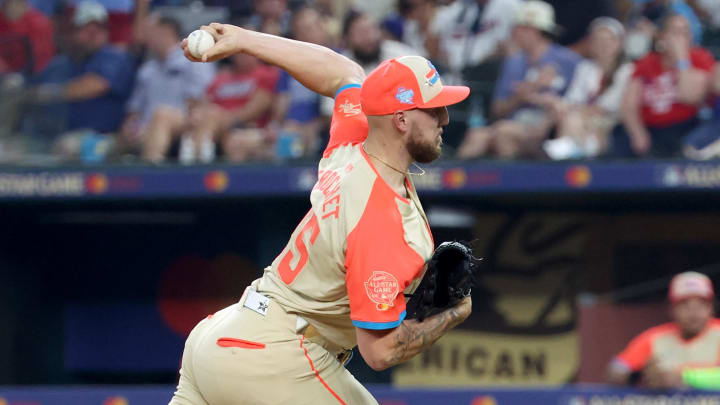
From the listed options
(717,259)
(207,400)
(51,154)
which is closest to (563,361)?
(717,259)

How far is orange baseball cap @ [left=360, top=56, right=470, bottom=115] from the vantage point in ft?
11.6

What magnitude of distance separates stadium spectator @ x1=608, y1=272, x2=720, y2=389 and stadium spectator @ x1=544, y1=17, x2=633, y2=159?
0.98 metres

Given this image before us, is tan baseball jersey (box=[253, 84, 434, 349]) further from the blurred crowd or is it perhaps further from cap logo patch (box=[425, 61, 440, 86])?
the blurred crowd

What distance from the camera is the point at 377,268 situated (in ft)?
11.2

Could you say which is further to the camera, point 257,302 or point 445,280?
point 257,302

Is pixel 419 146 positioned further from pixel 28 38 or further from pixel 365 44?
pixel 28 38

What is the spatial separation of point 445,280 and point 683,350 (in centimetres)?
339

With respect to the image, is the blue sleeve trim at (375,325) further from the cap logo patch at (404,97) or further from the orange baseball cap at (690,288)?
the orange baseball cap at (690,288)

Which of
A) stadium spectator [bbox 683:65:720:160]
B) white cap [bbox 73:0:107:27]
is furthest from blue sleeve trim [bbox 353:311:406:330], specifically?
white cap [bbox 73:0:107:27]

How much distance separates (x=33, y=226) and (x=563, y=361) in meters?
3.79

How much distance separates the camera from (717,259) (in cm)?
746

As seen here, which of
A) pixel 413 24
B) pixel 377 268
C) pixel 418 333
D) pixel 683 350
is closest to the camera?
pixel 377 268

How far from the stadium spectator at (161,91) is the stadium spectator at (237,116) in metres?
0.11

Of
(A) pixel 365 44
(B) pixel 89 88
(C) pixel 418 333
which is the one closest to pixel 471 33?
(A) pixel 365 44
